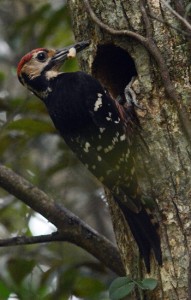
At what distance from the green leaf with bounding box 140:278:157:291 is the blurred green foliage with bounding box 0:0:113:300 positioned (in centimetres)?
75

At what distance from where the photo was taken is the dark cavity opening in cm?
454

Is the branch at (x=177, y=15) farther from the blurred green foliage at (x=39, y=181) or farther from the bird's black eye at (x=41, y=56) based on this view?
the blurred green foliage at (x=39, y=181)

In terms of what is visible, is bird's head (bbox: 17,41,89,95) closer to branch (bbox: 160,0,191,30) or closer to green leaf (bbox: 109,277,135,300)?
branch (bbox: 160,0,191,30)

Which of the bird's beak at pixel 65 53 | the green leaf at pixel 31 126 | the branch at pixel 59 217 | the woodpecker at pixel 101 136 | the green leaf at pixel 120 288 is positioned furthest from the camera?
the green leaf at pixel 31 126

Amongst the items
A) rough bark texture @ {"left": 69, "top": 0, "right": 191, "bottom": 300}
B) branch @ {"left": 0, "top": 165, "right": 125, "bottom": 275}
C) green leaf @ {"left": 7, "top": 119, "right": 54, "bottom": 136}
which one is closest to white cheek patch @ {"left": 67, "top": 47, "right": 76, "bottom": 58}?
rough bark texture @ {"left": 69, "top": 0, "right": 191, "bottom": 300}

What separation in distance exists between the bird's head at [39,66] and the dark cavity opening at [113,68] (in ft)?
0.89

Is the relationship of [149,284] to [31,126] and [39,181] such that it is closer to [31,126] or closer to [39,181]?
[31,126]

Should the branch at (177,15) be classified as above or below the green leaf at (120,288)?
above

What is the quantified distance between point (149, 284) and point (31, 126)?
1557 mm

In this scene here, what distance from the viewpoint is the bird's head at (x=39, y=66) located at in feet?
16.1

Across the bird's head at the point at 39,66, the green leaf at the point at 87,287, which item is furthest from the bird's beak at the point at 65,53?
the green leaf at the point at 87,287

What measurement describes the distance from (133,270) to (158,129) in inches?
27.4

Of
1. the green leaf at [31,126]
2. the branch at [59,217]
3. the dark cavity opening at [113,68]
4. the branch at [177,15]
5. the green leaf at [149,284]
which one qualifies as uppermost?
the green leaf at [31,126]

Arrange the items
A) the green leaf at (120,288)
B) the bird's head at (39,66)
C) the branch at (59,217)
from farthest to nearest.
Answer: the bird's head at (39,66), the branch at (59,217), the green leaf at (120,288)
